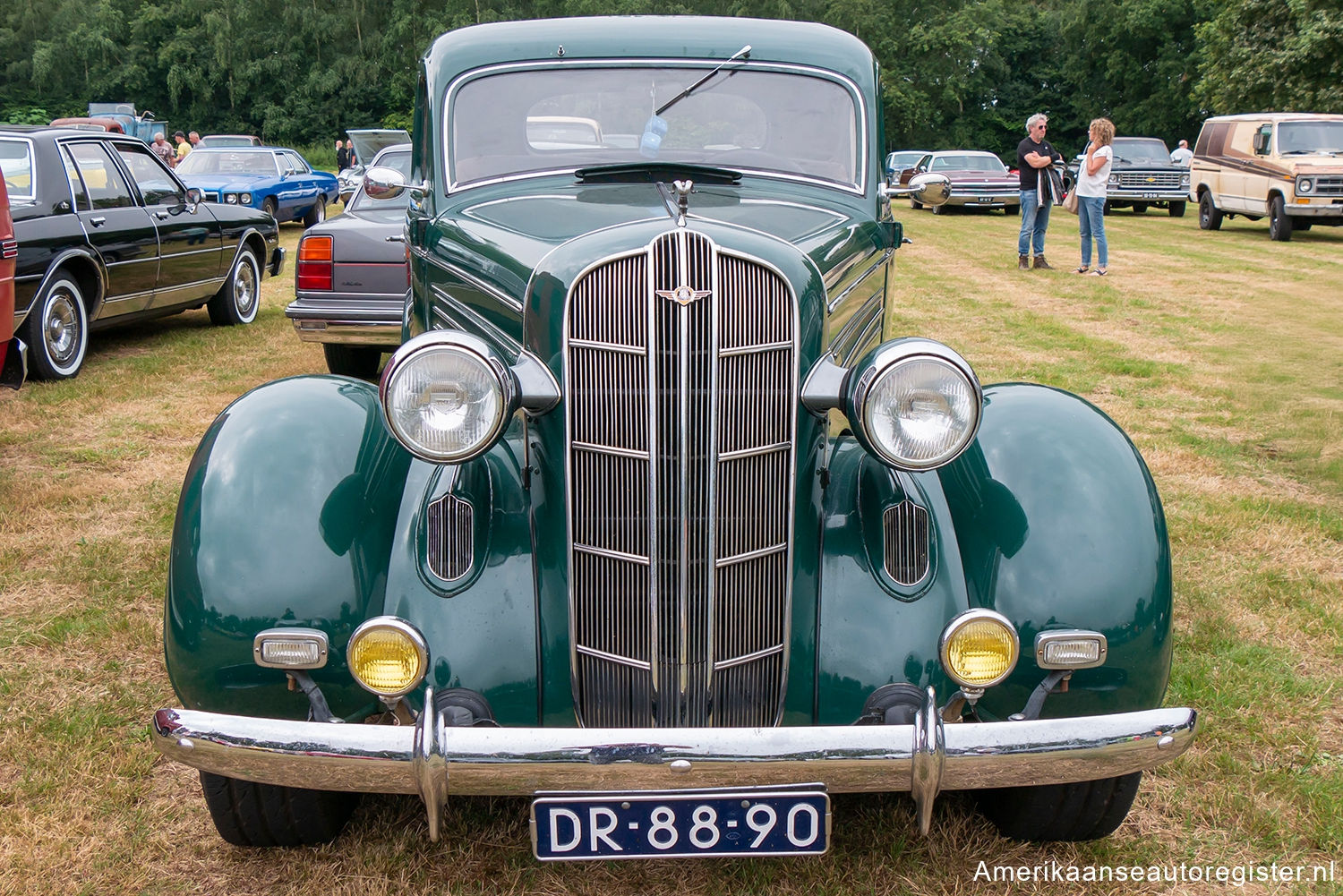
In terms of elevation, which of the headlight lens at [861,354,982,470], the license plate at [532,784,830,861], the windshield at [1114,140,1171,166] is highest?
the windshield at [1114,140,1171,166]

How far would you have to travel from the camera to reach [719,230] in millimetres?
2355

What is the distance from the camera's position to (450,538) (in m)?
2.48

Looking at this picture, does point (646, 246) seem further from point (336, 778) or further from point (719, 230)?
point (336, 778)

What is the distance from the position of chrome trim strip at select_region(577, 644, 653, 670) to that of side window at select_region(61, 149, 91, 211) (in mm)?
6901

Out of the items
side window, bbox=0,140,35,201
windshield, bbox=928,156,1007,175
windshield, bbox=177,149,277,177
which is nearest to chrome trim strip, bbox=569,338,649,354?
side window, bbox=0,140,35,201

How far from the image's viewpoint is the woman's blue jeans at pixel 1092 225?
42.3 feet

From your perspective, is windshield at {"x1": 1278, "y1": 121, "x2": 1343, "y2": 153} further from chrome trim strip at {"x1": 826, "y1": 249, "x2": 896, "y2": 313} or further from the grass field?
chrome trim strip at {"x1": 826, "y1": 249, "x2": 896, "y2": 313}

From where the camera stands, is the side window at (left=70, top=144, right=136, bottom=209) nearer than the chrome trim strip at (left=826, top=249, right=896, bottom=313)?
No

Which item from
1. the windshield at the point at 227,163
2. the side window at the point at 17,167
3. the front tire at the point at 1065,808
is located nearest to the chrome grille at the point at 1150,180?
the windshield at the point at 227,163

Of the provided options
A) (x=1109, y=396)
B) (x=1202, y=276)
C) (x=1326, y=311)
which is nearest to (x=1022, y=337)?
(x=1109, y=396)

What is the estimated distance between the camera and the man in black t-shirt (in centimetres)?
1245

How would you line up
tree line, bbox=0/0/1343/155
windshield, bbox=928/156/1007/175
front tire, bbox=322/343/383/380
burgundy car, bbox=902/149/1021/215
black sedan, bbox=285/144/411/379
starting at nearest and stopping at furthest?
Result: 1. black sedan, bbox=285/144/411/379
2. front tire, bbox=322/343/383/380
3. burgundy car, bbox=902/149/1021/215
4. windshield, bbox=928/156/1007/175
5. tree line, bbox=0/0/1343/155

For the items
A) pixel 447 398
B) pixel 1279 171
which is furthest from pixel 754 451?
pixel 1279 171

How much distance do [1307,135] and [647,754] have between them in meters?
20.2
